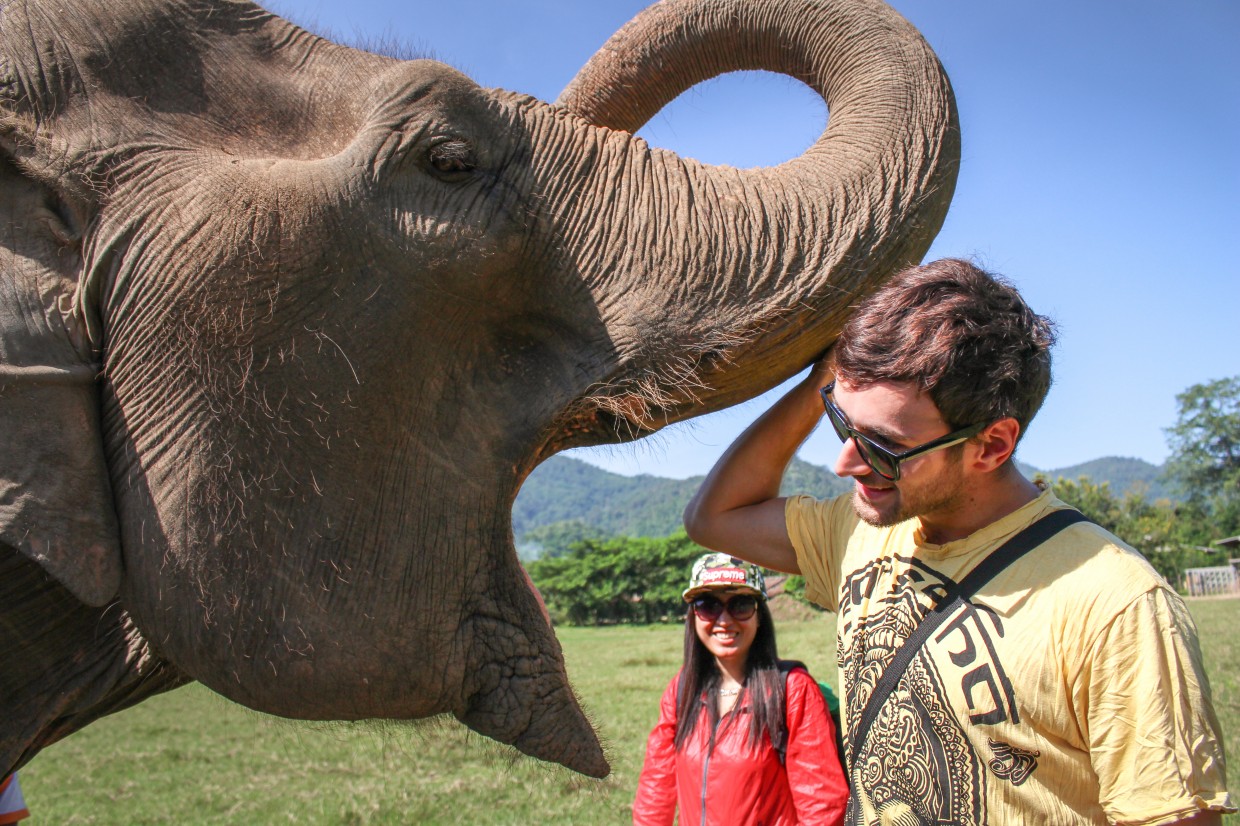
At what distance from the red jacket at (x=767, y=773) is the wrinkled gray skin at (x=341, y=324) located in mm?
1703

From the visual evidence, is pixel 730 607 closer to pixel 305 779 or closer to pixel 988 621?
pixel 988 621

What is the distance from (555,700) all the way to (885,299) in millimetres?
952

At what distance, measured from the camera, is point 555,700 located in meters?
1.87

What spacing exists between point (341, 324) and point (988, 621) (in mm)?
1201

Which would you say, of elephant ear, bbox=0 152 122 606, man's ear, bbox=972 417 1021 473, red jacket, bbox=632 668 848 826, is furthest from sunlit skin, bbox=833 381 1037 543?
red jacket, bbox=632 668 848 826

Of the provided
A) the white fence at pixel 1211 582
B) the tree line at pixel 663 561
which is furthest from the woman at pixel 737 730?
the white fence at pixel 1211 582

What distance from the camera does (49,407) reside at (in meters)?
1.58

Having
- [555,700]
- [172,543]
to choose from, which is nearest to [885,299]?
[555,700]

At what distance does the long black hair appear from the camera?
3533 millimetres

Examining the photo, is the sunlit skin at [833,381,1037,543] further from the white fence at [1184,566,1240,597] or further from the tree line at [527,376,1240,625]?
the white fence at [1184,566,1240,597]

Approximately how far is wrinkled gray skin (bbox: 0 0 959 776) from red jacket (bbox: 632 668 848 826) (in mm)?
1703

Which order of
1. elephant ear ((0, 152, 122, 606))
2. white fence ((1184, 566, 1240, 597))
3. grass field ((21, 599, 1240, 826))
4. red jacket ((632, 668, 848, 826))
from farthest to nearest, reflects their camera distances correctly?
white fence ((1184, 566, 1240, 597)) < grass field ((21, 599, 1240, 826)) < red jacket ((632, 668, 848, 826)) < elephant ear ((0, 152, 122, 606))

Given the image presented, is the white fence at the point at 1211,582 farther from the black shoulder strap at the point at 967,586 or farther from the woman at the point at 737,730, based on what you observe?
the black shoulder strap at the point at 967,586

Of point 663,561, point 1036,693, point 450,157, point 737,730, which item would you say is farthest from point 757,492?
point 663,561
